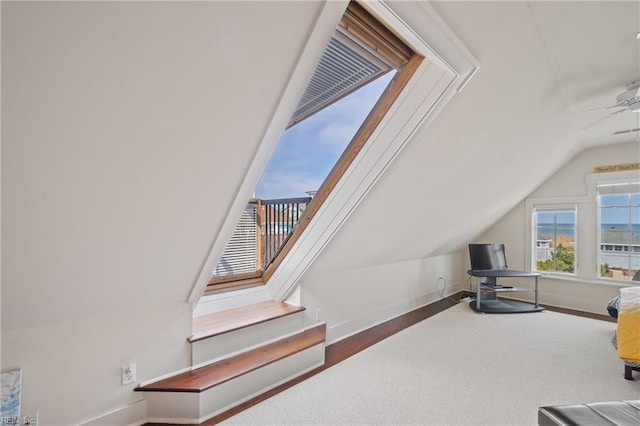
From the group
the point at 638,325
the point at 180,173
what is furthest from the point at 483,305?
the point at 180,173

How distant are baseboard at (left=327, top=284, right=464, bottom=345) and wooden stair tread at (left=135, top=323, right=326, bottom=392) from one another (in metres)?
0.48

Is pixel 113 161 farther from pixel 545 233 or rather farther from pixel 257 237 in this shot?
pixel 545 233

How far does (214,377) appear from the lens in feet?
6.47

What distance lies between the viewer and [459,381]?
7.67 ft

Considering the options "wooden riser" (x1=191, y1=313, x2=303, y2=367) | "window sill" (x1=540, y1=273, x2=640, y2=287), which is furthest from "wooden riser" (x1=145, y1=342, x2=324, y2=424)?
"window sill" (x1=540, y1=273, x2=640, y2=287)

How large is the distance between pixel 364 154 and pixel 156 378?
2.02 meters

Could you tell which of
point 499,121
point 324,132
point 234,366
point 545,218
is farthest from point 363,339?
point 545,218

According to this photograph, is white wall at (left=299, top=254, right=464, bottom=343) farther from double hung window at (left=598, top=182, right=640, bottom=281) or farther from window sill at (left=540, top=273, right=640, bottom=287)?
double hung window at (left=598, top=182, right=640, bottom=281)

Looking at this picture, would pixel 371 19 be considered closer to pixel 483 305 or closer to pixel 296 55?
pixel 296 55

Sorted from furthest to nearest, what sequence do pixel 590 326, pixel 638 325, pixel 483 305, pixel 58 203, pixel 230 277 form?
1. pixel 483 305
2. pixel 590 326
3. pixel 230 277
4. pixel 638 325
5. pixel 58 203

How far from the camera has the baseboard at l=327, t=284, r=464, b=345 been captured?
319cm

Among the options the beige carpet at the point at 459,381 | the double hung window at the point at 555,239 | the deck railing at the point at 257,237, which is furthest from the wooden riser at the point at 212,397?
the double hung window at the point at 555,239

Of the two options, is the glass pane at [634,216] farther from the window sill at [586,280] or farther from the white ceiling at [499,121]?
the white ceiling at [499,121]

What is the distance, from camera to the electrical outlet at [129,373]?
179 centimetres
